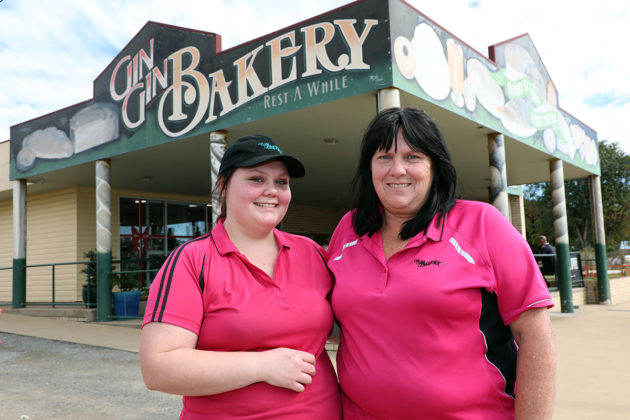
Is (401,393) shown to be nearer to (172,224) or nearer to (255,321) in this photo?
(255,321)

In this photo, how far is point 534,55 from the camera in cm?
1028

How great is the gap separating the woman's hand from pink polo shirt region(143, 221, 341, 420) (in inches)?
1.7

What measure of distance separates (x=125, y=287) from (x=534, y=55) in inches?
405

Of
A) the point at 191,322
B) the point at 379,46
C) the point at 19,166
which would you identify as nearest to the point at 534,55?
the point at 379,46

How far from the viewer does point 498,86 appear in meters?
8.52

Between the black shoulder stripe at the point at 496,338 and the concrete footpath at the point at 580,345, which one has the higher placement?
the black shoulder stripe at the point at 496,338

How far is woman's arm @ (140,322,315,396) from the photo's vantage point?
1.53 meters

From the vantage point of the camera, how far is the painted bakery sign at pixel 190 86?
6484 mm

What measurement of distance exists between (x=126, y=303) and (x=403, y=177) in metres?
10.0

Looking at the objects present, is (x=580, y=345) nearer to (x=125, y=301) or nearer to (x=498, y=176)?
(x=498, y=176)

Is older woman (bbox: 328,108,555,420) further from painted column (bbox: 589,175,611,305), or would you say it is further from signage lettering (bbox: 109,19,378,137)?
painted column (bbox: 589,175,611,305)

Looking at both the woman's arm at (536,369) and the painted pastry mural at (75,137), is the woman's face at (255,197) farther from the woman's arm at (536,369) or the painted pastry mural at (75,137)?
the painted pastry mural at (75,137)

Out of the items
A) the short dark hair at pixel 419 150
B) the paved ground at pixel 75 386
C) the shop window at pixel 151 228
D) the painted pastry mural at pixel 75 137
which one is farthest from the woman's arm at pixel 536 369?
the shop window at pixel 151 228

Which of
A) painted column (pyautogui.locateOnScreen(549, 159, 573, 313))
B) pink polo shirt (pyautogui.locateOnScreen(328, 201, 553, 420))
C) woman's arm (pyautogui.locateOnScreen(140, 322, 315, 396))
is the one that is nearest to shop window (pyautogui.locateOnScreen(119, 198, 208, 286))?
painted column (pyautogui.locateOnScreen(549, 159, 573, 313))
